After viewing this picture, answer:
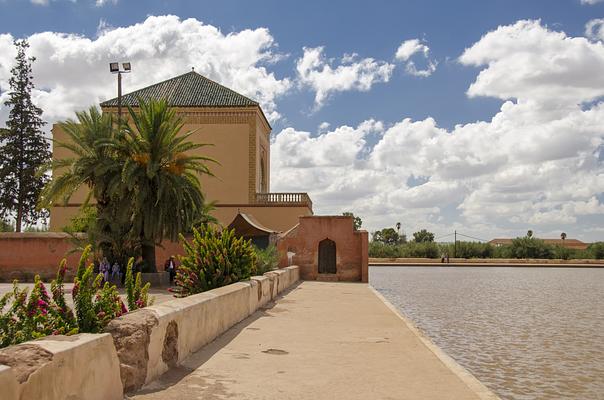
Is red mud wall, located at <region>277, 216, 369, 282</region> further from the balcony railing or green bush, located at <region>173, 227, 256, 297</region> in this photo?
green bush, located at <region>173, 227, 256, 297</region>

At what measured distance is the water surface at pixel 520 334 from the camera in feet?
26.4

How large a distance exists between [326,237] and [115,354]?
2161 centimetres

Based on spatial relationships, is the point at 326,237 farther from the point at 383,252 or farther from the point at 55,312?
the point at 383,252

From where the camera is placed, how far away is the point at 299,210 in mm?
34094

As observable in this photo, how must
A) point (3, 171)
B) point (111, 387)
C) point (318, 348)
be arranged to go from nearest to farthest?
1. point (111, 387)
2. point (318, 348)
3. point (3, 171)

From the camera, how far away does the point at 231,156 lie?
3481 centimetres

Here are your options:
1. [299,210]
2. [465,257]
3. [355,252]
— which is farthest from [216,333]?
[465,257]

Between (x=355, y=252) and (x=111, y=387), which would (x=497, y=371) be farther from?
(x=355, y=252)

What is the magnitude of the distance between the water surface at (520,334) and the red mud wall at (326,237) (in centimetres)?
182

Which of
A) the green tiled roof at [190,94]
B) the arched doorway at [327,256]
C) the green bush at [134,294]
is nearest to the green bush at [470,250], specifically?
the green tiled roof at [190,94]

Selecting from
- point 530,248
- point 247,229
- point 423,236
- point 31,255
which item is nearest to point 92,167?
point 31,255

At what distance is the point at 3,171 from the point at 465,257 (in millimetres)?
38632

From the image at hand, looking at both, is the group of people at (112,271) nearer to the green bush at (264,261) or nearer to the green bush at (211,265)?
the green bush at (264,261)

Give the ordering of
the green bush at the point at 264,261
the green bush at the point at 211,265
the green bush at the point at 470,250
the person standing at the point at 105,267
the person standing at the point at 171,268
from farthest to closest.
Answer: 1. the green bush at the point at 470,250
2. the person standing at the point at 171,268
3. the person standing at the point at 105,267
4. the green bush at the point at 264,261
5. the green bush at the point at 211,265
